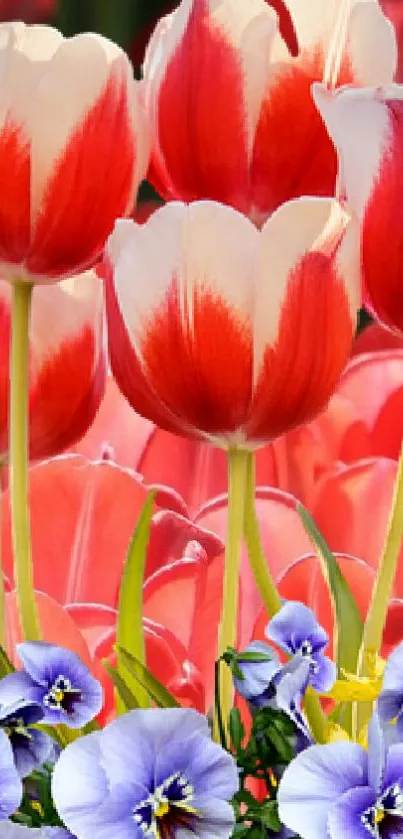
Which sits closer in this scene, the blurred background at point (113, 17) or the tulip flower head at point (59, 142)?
the tulip flower head at point (59, 142)

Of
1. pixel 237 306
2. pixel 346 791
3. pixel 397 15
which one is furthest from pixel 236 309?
pixel 397 15

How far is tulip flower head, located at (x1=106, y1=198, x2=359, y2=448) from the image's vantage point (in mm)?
289

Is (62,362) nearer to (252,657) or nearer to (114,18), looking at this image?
(252,657)

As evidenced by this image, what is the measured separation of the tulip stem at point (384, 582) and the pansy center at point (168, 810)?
7 cm

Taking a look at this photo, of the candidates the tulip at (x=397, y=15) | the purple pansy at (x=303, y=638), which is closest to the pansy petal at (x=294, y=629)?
the purple pansy at (x=303, y=638)

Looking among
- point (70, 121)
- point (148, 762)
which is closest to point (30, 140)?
point (70, 121)

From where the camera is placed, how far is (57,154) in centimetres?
31

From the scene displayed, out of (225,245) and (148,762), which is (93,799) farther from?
(225,245)

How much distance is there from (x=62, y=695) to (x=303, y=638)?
54mm

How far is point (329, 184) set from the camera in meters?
0.34

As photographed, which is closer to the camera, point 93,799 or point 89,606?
point 93,799

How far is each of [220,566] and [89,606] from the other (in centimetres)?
4

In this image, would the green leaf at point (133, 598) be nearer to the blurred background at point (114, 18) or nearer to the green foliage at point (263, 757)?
the green foliage at point (263, 757)

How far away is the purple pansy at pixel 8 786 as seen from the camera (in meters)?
0.26
